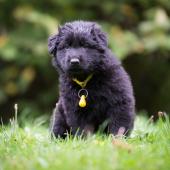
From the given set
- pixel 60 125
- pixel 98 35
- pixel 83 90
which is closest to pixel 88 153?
pixel 83 90

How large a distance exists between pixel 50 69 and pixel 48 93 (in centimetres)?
48

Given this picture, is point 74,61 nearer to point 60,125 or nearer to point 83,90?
point 83,90

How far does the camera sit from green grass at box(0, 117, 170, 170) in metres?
5.00

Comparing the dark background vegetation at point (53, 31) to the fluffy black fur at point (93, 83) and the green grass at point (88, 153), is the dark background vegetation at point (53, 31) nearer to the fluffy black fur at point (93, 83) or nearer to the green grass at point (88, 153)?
the fluffy black fur at point (93, 83)

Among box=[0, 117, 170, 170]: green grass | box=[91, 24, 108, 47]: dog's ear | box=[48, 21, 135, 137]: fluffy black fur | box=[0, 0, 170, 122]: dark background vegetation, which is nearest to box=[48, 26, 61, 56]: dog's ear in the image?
box=[48, 21, 135, 137]: fluffy black fur

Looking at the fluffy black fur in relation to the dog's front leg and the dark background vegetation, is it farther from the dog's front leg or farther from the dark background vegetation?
the dark background vegetation

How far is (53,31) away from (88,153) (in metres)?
6.87

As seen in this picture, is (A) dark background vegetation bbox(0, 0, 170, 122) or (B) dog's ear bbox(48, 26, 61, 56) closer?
(B) dog's ear bbox(48, 26, 61, 56)

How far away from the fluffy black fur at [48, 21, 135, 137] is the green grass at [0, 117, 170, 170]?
0.52 metres

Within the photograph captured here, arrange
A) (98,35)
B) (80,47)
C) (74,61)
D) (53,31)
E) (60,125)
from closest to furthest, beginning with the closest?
(74,61), (80,47), (98,35), (60,125), (53,31)

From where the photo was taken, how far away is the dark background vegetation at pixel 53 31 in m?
12.1

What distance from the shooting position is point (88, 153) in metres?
5.21

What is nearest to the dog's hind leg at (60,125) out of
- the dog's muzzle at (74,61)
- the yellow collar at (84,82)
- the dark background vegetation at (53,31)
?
the yellow collar at (84,82)

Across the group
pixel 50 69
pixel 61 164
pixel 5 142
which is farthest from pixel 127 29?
pixel 61 164
